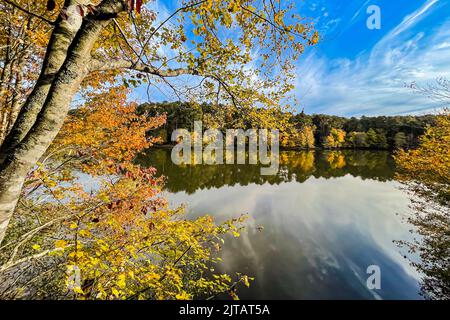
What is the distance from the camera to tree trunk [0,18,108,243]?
1.44 m

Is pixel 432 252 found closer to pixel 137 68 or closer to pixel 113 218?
pixel 113 218

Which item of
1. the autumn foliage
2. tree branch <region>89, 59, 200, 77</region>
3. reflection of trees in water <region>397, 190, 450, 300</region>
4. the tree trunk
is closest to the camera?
the tree trunk

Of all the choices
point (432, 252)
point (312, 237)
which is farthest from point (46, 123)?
point (432, 252)

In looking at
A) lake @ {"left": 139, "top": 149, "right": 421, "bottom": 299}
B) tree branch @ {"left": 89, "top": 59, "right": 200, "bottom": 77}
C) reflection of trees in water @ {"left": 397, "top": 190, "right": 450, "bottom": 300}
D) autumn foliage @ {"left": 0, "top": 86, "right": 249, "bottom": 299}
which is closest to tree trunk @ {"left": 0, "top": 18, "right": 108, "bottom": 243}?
tree branch @ {"left": 89, "top": 59, "right": 200, "bottom": 77}

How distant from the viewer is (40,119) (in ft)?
4.93

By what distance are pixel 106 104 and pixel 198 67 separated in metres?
7.98

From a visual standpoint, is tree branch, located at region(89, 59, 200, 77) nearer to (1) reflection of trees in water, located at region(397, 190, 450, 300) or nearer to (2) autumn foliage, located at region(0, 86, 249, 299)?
(2) autumn foliage, located at region(0, 86, 249, 299)

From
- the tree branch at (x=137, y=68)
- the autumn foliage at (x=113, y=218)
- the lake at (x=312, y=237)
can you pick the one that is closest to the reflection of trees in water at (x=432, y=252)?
the lake at (x=312, y=237)

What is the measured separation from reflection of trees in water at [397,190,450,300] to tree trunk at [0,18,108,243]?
43.0 ft

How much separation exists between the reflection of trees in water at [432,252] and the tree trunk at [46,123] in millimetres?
13107

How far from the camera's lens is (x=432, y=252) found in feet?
37.0

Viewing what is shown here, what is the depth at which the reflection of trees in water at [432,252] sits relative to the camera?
29.8 ft

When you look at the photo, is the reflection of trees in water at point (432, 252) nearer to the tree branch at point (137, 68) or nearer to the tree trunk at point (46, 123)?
the tree branch at point (137, 68)
